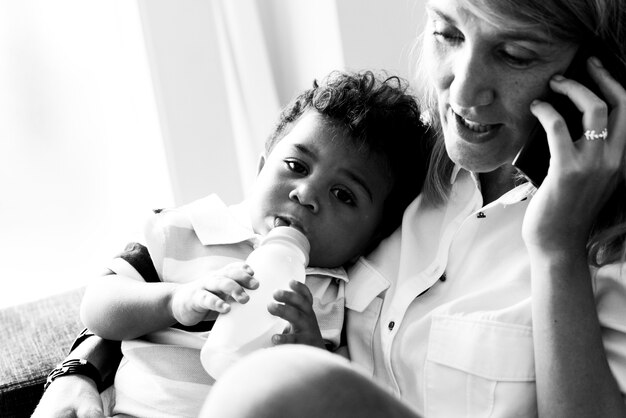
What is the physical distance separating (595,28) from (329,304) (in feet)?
2.02

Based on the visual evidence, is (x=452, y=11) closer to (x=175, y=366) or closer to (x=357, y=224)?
(x=357, y=224)

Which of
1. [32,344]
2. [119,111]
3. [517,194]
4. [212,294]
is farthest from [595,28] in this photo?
[119,111]

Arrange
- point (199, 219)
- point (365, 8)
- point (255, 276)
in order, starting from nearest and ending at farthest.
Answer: point (255, 276) → point (199, 219) → point (365, 8)

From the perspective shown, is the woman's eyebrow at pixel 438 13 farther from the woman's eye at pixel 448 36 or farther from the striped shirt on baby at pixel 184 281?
the striped shirt on baby at pixel 184 281

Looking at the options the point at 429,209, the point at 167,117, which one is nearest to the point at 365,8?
the point at 167,117

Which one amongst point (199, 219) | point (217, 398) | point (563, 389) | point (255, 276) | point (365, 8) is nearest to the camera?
point (217, 398)

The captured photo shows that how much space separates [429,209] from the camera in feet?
4.93

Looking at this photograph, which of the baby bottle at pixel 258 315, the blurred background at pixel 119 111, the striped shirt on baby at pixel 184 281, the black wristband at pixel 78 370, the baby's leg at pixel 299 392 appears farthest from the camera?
the blurred background at pixel 119 111

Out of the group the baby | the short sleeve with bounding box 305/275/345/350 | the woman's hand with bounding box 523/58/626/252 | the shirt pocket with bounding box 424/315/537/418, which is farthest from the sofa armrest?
the woman's hand with bounding box 523/58/626/252

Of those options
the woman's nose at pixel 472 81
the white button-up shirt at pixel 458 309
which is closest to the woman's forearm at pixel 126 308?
the white button-up shirt at pixel 458 309

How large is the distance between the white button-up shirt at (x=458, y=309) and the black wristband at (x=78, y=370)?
44cm

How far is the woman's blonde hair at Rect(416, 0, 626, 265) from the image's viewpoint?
3.70ft

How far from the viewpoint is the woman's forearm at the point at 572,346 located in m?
1.17

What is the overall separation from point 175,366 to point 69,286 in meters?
1.40
